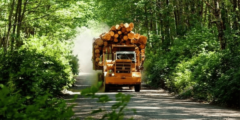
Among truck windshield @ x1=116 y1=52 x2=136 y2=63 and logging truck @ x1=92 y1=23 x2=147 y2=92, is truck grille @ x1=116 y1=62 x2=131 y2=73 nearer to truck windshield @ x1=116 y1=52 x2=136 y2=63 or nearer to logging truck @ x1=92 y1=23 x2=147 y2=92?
logging truck @ x1=92 y1=23 x2=147 y2=92

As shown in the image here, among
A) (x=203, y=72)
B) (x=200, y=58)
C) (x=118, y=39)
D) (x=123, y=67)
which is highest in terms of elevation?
(x=118, y=39)

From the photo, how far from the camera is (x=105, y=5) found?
138 ft

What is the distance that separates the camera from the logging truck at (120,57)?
74.2 feet

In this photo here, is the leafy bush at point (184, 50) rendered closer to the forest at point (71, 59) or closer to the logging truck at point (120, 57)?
the forest at point (71, 59)

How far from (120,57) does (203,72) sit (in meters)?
7.31

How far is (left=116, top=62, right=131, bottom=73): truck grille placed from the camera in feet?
74.7

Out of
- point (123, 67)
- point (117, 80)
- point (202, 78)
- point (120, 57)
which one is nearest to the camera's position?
point (202, 78)

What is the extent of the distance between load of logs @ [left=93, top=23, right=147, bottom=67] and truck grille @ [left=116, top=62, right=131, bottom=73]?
262 centimetres

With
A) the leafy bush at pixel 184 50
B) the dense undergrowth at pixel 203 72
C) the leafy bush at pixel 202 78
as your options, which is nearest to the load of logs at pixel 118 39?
the leafy bush at pixel 184 50

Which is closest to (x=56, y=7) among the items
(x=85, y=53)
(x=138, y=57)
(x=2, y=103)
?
(x=138, y=57)

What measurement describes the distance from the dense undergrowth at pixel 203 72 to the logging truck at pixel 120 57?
1.93 meters

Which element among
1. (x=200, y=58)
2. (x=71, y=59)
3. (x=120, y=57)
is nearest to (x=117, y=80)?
(x=120, y=57)

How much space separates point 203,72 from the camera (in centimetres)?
1727

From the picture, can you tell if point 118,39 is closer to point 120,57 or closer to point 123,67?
point 120,57
